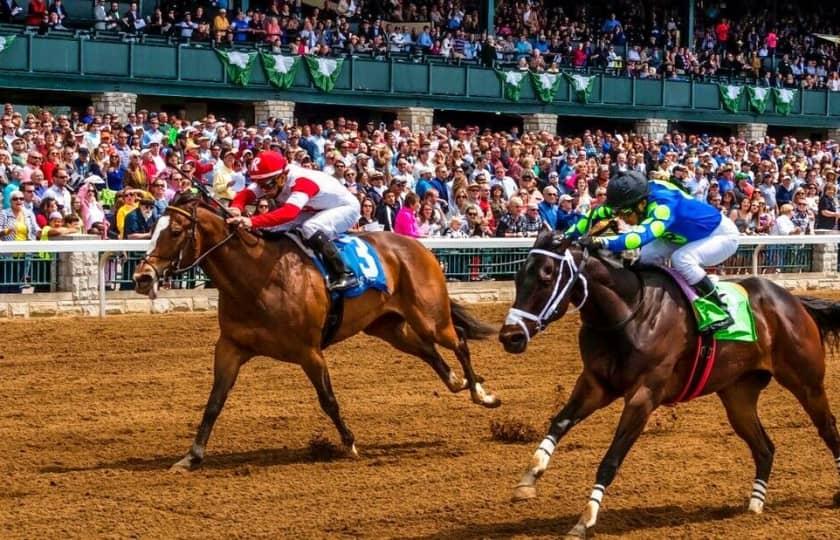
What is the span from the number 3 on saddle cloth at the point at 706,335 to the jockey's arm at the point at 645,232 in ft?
1.13

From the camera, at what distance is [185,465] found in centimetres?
816

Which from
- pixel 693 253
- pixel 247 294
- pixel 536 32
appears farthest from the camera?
pixel 536 32

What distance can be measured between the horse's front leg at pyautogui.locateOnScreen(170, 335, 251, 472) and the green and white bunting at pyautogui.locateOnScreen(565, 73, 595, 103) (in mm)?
25432

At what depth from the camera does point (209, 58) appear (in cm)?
2719

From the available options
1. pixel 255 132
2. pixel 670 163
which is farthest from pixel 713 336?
pixel 670 163

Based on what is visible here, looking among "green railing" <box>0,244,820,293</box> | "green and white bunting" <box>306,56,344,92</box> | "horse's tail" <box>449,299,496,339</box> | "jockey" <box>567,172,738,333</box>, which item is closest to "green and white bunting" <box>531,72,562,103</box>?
"green and white bunting" <box>306,56,344,92</box>

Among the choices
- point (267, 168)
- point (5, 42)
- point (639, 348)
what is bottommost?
point (639, 348)

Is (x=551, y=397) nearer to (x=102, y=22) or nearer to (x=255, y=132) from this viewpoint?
(x=255, y=132)

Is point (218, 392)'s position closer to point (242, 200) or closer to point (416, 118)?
point (242, 200)

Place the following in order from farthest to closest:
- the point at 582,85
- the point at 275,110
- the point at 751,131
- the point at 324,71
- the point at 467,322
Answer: the point at 751,131, the point at 582,85, the point at 324,71, the point at 275,110, the point at 467,322

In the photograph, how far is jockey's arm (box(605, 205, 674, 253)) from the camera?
6.87 meters

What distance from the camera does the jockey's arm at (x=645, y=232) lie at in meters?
6.87

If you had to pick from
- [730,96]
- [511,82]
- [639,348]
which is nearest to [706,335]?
[639,348]

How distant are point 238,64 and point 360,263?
18810 mm
